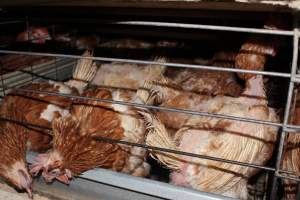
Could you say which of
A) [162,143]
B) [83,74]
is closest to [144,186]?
[162,143]

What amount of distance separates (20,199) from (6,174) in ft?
0.46

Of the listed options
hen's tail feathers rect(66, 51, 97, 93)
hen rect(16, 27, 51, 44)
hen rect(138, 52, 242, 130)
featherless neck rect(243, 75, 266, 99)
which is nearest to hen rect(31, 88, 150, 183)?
hen rect(138, 52, 242, 130)

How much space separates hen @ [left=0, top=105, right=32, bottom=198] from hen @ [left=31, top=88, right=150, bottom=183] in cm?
8

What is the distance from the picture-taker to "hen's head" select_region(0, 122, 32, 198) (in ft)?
4.81

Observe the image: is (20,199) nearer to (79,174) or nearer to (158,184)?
(79,174)

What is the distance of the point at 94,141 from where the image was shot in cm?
151

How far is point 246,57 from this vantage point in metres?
1.44

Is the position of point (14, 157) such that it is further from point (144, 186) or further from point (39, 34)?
point (39, 34)

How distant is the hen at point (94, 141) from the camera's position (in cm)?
143

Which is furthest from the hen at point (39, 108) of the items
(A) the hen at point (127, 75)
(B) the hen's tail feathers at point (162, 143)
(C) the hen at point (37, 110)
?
(B) the hen's tail feathers at point (162, 143)

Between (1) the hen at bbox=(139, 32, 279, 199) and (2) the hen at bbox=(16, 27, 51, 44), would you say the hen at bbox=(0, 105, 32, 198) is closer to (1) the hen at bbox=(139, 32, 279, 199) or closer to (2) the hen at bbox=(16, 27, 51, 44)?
(1) the hen at bbox=(139, 32, 279, 199)

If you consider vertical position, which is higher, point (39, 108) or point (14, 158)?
point (39, 108)

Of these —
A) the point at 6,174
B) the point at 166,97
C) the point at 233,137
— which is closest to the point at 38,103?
the point at 6,174

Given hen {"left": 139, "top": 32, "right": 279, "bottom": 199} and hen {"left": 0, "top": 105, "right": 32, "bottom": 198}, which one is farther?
hen {"left": 0, "top": 105, "right": 32, "bottom": 198}
